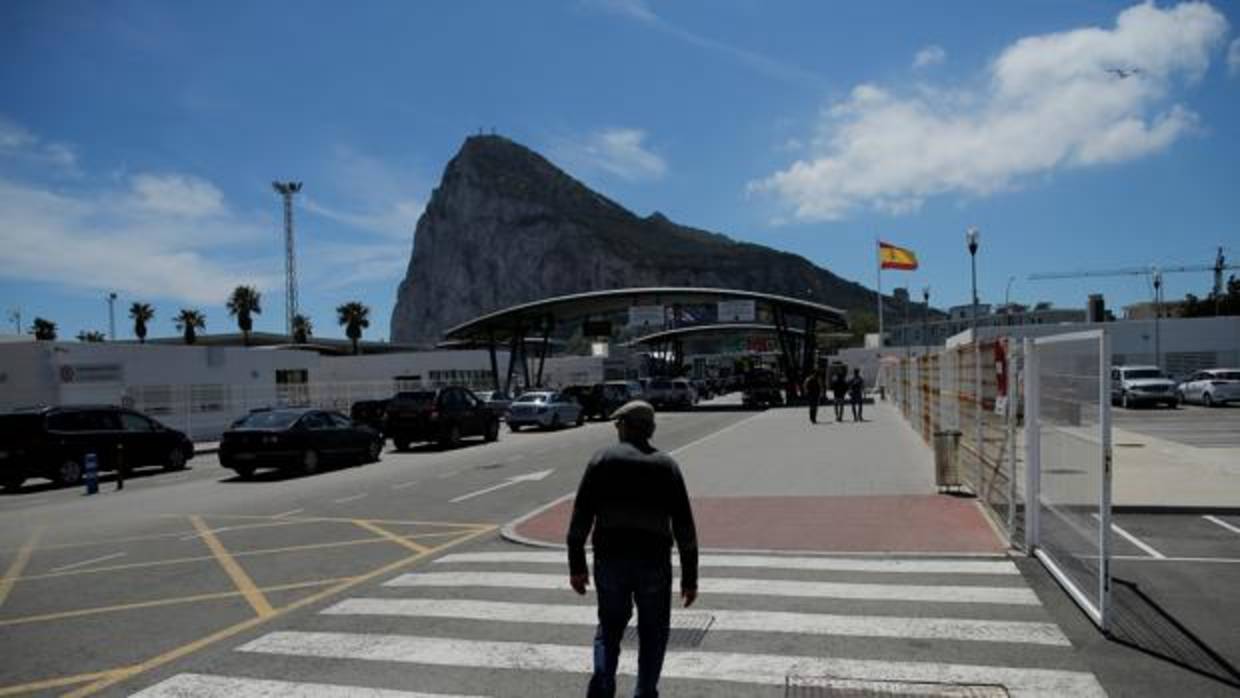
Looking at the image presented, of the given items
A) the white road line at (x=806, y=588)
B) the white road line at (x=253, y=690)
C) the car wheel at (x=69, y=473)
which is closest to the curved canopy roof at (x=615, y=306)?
the car wheel at (x=69, y=473)

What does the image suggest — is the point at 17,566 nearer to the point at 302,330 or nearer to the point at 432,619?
the point at 432,619

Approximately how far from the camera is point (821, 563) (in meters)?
9.04

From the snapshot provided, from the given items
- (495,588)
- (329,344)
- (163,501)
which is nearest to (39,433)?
(163,501)

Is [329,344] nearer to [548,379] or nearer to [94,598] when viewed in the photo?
[548,379]

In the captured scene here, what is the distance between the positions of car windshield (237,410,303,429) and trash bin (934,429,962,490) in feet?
44.4

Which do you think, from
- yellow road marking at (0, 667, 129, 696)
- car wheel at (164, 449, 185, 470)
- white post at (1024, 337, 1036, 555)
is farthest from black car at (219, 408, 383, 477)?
white post at (1024, 337, 1036, 555)

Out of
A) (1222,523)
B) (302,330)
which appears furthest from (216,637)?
(302,330)

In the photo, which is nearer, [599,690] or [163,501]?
[599,690]

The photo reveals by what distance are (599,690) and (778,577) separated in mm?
4031

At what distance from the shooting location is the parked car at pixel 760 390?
164 ft

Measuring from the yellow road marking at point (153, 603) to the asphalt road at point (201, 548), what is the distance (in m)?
0.02

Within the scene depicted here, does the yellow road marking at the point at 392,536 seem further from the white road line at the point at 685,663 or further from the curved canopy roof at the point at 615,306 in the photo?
the curved canopy roof at the point at 615,306

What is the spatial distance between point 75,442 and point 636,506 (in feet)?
64.5

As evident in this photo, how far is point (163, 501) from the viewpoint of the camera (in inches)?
647
